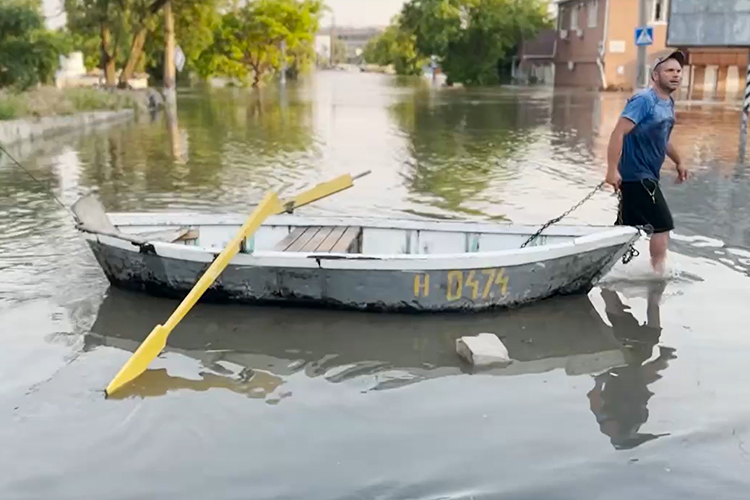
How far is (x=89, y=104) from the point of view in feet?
90.4

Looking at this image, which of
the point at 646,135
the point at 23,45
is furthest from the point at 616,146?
the point at 23,45

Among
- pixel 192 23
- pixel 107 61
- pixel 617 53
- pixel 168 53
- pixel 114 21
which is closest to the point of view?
pixel 168 53

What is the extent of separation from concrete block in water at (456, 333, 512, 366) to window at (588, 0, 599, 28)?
49479mm

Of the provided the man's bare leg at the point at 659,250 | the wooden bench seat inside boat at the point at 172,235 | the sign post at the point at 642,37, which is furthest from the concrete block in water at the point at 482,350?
the sign post at the point at 642,37

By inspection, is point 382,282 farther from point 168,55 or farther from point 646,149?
point 168,55

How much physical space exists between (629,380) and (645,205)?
220 centimetres

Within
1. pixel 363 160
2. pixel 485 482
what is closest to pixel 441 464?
pixel 485 482

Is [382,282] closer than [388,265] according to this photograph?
No

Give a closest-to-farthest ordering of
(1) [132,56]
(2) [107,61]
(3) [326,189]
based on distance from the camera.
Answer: (3) [326,189] < (2) [107,61] < (1) [132,56]

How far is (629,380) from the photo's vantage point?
6.36 m

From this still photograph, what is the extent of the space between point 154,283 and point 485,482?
13.4 feet

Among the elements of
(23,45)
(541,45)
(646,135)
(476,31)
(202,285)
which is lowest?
(202,285)

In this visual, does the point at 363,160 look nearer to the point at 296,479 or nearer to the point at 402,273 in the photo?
the point at 402,273

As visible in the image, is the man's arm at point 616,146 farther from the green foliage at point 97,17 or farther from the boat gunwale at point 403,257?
the green foliage at point 97,17
